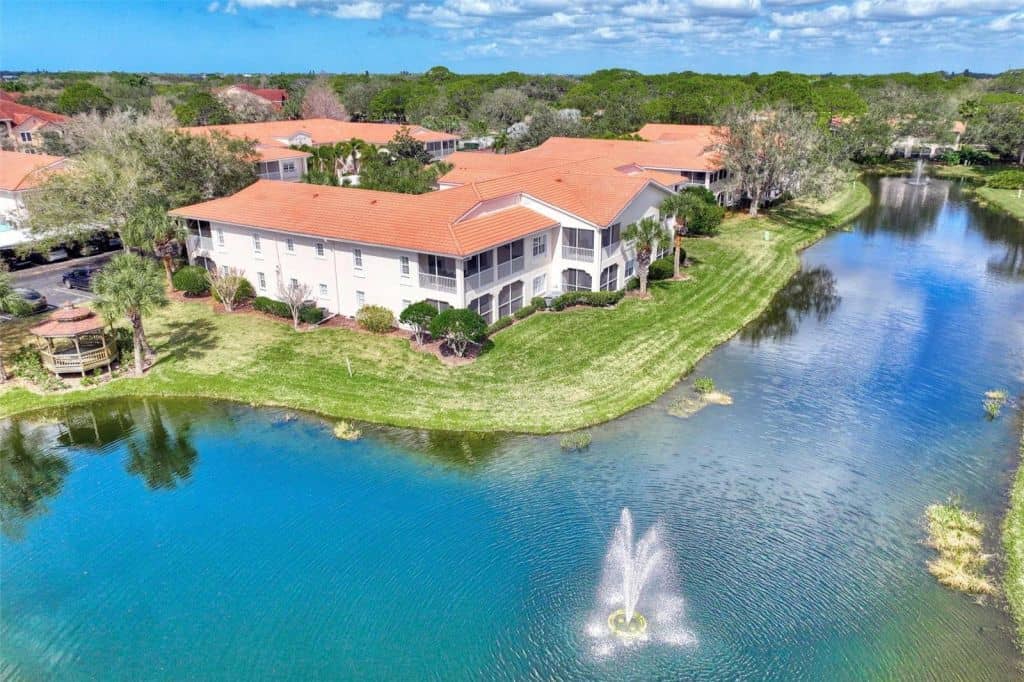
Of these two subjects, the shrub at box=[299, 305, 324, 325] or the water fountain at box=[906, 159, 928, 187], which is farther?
the water fountain at box=[906, 159, 928, 187]

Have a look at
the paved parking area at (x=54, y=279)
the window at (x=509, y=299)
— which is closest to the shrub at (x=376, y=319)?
the window at (x=509, y=299)

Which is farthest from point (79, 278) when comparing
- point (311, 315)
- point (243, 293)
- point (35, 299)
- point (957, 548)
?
point (957, 548)

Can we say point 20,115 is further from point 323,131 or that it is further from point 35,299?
point 35,299

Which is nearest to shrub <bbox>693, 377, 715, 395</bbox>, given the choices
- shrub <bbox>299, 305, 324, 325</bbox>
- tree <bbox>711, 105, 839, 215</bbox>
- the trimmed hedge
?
shrub <bbox>299, 305, 324, 325</bbox>

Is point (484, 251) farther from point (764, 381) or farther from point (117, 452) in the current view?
point (117, 452)

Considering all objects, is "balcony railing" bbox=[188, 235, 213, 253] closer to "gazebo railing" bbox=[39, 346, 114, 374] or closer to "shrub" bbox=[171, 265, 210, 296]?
"shrub" bbox=[171, 265, 210, 296]

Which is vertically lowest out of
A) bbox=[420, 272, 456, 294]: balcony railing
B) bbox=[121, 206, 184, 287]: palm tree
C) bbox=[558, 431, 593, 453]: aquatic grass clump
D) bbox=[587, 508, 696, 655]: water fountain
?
bbox=[587, 508, 696, 655]: water fountain

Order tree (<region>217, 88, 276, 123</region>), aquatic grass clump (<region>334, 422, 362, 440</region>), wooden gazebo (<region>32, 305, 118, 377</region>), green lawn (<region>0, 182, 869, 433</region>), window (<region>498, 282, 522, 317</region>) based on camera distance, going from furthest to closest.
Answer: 1. tree (<region>217, 88, 276, 123</region>)
2. window (<region>498, 282, 522, 317</region>)
3. wooden gazebo (<region>32, 305, 118, 377</region>)
4. green lawn (<region>0, 182, 869, 433</region>)
5. aquatic grass clump (<region>334, 422, 362, 440</region>)

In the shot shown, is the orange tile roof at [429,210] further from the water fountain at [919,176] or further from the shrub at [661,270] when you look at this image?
the water fountain at [919,176]
